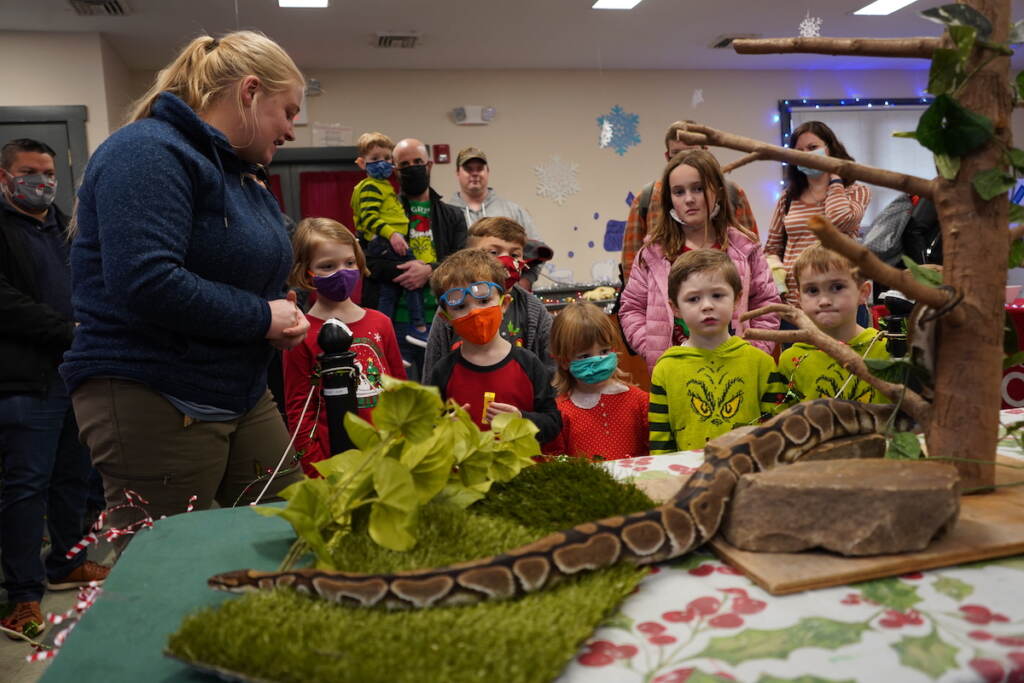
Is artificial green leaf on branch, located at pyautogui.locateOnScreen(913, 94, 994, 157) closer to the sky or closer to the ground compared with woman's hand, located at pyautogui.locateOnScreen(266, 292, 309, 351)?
closer to the sky

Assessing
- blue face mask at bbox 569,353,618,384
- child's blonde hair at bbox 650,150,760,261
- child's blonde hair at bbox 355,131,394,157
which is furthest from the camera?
child's blonde hair at bbox 355,131,394,157

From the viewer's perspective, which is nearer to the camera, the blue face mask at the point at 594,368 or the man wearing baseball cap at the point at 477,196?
the blue face mask at the point at 594,368

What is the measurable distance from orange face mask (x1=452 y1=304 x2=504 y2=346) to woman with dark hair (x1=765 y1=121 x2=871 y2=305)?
214 centimetres

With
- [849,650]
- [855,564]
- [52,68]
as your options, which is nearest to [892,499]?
[855,564]

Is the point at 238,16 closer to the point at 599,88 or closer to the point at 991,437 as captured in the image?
the point at 599,88

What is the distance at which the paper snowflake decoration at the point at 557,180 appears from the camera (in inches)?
402

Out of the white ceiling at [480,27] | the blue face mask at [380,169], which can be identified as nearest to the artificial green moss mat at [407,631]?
the blue face mask at [380,169]

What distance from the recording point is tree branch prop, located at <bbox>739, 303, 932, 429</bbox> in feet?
4.53

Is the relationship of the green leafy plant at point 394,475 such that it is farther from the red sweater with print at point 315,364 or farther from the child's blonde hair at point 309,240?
the child's blonde hair at point 309,240

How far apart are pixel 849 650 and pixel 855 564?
210 mm

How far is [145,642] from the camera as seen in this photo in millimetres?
993

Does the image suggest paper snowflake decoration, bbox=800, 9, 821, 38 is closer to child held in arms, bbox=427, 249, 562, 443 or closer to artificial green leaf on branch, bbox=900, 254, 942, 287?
child held in arms, bbox=427, 249, 562, 443

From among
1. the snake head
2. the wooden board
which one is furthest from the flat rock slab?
the snake head

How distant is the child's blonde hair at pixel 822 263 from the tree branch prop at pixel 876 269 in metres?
1.22
